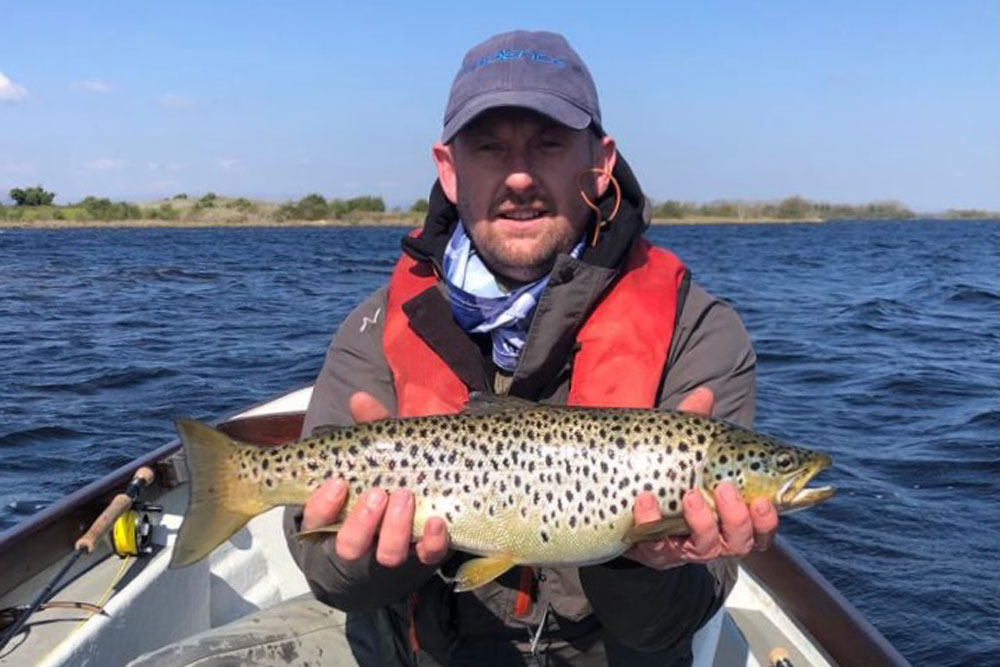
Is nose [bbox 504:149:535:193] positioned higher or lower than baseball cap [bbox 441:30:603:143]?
lower

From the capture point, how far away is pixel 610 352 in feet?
12.3

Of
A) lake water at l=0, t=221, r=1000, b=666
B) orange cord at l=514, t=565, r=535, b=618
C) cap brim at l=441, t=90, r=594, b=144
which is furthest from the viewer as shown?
lake water at l=0, t=221, r=1000, b=666

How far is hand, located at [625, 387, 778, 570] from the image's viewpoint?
3.02m

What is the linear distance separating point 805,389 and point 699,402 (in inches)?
519

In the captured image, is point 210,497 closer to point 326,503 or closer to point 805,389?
point 326,503

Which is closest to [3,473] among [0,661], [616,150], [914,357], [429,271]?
[0,661]

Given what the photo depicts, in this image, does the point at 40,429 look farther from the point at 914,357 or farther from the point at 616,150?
the point at 914,357

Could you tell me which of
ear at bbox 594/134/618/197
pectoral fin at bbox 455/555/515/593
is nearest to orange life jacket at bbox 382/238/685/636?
ear at bbox 594/134/618/197

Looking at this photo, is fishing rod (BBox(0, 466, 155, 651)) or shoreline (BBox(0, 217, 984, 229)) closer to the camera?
fishing rod (BBox(0, 466, 155, 651))

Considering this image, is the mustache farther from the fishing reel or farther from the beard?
the fishing reel

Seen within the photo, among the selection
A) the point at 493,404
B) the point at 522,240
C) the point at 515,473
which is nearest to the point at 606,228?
the point at 522,240

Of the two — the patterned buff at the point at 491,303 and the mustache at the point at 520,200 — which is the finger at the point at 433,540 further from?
the mustache at the point at 520,200

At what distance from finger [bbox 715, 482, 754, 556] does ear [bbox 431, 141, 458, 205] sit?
5.73 feet

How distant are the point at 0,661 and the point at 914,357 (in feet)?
59.7
